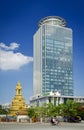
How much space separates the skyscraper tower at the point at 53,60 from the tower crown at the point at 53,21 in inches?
220

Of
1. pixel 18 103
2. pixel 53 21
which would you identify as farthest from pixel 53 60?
pixel 18 103

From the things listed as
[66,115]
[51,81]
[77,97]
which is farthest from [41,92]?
[66,115]

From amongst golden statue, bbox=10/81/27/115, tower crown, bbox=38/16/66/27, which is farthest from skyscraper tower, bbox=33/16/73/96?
golden statue, bbox=10/81/27/115

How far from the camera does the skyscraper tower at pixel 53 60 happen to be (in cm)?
14900

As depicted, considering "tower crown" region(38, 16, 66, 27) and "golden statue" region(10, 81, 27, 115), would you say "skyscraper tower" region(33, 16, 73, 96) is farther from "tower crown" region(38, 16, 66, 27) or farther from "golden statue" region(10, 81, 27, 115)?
"golden statue" region(10, 81, 27, 115)

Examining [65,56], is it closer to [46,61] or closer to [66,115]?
[46,61]

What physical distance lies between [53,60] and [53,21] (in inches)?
984

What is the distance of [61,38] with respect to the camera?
15600 centimetres

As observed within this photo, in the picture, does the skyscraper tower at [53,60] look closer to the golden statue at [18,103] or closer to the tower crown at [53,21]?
the tower crown at [53,21]

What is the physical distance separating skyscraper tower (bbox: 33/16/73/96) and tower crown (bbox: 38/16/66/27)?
18.4ft

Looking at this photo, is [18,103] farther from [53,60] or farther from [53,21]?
[53,21]

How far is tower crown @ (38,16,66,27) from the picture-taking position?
165 metres

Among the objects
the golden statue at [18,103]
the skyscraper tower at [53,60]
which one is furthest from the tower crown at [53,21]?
the golden statue at [18,103]

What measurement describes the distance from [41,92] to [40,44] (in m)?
24.1
